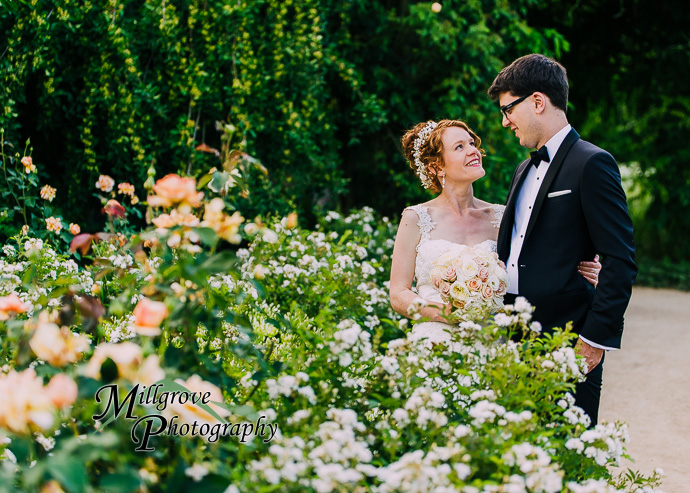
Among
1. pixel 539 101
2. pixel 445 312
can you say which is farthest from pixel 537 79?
pixel 445 312

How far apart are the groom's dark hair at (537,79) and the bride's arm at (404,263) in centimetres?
81

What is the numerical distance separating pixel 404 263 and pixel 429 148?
0.64 m

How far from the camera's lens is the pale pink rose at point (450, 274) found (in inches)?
111

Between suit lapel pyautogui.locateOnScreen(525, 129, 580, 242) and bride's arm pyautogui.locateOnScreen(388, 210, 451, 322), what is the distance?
632 mm

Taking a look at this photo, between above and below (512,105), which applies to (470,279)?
below

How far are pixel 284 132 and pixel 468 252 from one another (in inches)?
116

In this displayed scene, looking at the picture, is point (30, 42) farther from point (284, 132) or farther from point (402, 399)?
point (402, 399)

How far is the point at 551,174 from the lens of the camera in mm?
2787

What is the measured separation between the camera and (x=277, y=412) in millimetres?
1917

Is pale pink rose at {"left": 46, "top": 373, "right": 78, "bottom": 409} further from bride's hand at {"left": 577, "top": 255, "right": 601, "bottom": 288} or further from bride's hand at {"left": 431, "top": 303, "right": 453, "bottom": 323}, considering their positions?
bride's hand at {"left": 577, "top": 255, "right": 601, "bottom": 288}

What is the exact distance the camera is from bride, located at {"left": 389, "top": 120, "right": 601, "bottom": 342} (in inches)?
126

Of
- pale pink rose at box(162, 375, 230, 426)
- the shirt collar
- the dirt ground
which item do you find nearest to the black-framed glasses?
the shirt collar

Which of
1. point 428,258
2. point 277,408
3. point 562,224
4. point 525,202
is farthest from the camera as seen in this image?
point 428,258

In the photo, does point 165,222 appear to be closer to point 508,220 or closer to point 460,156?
point 508,220
